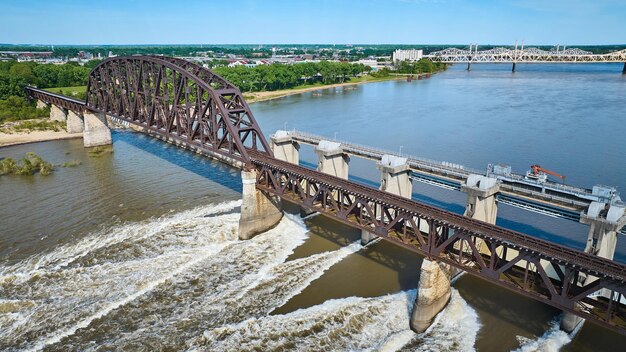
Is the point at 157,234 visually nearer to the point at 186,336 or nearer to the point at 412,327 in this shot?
the point at 186,336

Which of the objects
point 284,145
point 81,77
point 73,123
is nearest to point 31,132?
point 73,123

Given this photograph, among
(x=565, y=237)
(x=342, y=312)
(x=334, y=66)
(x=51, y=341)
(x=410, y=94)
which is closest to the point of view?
(x=51, y=341)

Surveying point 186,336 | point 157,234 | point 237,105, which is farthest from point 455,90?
point 186,336

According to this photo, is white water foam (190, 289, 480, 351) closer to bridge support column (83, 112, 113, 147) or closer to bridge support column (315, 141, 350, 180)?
bridge support column (315, 141, 350, 180)

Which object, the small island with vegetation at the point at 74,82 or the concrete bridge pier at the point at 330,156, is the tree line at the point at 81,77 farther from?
the concrete bridge pier at the point at 330,156

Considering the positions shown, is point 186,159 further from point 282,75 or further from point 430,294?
point 282,75

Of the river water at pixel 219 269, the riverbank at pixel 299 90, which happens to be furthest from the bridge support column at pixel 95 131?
the riverbank at pixel 299 90

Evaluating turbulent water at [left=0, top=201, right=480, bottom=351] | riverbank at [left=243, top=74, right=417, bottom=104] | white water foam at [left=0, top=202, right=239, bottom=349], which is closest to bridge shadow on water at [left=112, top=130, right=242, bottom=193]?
white water foam at [left=0, top=202, right=239, bottom=349]

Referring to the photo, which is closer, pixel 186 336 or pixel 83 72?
pixel 186 336
